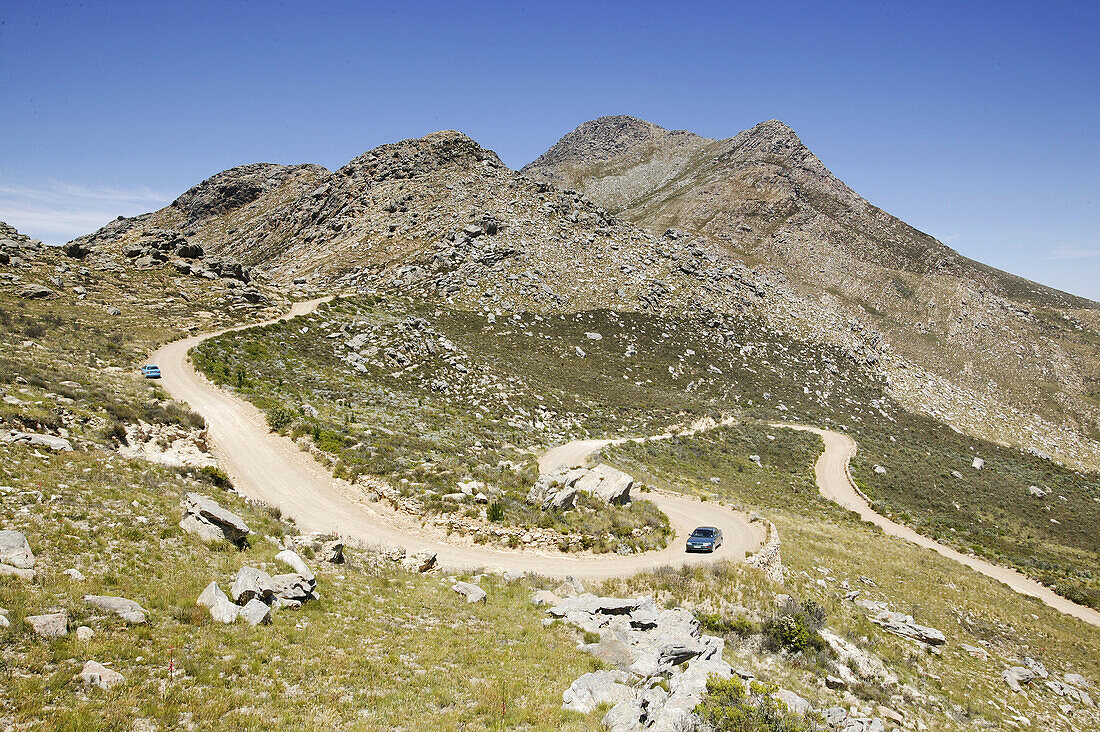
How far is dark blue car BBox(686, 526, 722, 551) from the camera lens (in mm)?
24203

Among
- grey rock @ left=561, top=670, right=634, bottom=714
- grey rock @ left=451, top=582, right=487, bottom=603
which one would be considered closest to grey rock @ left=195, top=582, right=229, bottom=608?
grey rock @ left=451, top=582, right=487, bottom=603

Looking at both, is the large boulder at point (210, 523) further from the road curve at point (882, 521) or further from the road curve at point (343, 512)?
the road curve at point (882, 521)

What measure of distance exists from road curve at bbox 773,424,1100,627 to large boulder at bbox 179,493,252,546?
1754 inches

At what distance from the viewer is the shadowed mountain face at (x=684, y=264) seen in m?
77.8

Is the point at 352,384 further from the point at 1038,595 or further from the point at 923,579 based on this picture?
the point at 1038,595

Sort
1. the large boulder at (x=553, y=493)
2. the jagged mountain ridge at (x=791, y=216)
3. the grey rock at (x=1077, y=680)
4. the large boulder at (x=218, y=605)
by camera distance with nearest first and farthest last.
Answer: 1. the large boulder at (x=218, y=605)
2. the grey rock at (x=1077, y=680)
3. the large boulder at (x=553, y=493)
4. the jagged mountain ridge at (x=791, y=216)

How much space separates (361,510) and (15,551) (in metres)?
12.8

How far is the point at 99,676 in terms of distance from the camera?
26.3 feet

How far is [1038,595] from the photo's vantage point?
105 ft

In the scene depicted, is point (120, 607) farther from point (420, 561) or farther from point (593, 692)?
point (593, 692)

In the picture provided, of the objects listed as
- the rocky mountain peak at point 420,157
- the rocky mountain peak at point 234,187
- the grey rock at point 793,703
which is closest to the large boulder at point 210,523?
the grey rock at point 793,703

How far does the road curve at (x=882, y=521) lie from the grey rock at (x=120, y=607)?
45333 millimetres

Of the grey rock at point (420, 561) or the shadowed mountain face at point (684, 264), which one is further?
the shadowed mountain face at point (684, 264)

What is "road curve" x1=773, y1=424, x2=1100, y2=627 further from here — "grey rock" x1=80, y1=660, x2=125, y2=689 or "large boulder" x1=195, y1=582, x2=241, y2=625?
"grey rock" x1=80, y1=660, x2=125, y2=689
